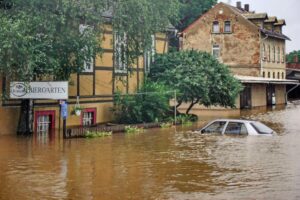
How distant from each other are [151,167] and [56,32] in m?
10.4

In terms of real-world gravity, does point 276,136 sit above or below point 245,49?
below

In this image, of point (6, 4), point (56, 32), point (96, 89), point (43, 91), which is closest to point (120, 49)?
point (96, 89)

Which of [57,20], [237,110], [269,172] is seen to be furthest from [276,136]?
[237,110]

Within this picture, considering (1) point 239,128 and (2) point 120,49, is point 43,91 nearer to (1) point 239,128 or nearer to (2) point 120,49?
(2) point 120,49

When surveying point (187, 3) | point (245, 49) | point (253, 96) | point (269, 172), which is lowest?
point (269, 172)

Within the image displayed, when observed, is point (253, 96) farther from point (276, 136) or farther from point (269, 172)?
point (269, 172)

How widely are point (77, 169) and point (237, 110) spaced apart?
105 feet

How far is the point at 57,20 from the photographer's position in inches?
926

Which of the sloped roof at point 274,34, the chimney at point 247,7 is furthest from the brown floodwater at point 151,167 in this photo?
the chimney at point 247,7

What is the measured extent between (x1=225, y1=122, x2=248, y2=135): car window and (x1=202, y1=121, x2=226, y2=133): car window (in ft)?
1.02

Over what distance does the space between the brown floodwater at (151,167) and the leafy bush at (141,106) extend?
555 centimetres

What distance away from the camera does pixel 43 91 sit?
80.6 feet

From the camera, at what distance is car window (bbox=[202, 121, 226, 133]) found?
80.6 ft

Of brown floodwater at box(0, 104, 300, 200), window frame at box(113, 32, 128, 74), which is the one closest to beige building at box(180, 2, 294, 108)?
window frame at box(113, 32, 128, 74)
